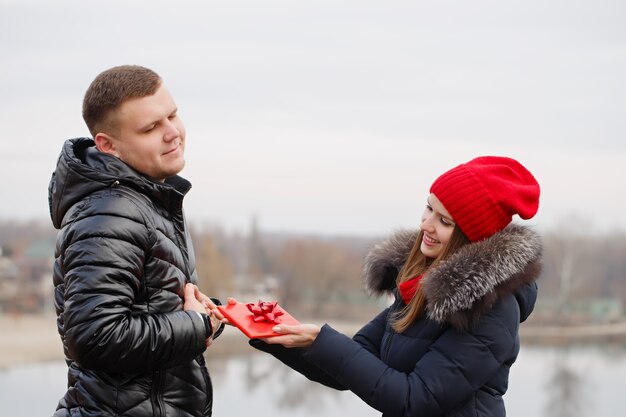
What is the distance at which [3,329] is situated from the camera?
26.7 m

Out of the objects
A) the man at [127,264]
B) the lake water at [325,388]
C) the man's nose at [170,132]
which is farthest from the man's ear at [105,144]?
the lake water at [325,388]

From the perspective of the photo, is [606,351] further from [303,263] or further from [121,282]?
[121,282]

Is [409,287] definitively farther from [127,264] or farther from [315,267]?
[315,267]

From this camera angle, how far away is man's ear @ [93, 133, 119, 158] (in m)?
2.29

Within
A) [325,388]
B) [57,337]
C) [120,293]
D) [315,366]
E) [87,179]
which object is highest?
[87,179]

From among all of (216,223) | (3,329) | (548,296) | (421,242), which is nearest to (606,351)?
(548,296)

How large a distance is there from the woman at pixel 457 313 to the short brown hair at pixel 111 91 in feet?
2.63

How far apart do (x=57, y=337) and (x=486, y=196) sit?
24.8 meters

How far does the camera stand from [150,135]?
7.54 ft

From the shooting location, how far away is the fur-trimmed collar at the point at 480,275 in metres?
2.29

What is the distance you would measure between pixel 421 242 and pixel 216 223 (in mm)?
29028

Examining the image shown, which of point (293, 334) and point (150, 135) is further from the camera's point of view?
point (293, 334)

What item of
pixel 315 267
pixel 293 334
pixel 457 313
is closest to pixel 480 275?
pixel 457 313

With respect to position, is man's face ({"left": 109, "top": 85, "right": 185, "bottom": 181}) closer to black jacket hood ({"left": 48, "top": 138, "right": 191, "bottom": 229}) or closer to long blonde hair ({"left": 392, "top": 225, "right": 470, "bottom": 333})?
black jacket hood ({"left": 48, "top": 138, "right": 191, "bottom": 229})
